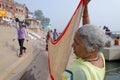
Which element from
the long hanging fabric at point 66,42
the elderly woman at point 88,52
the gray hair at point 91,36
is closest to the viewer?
the elderly woman at point 88,52

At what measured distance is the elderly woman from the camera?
2318mm

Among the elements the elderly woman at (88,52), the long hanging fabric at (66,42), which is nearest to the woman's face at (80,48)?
the elderly woman at (88,52)

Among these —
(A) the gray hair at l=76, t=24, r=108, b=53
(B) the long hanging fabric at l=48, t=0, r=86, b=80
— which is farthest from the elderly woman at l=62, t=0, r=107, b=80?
(B) the long hanging fabric at l=48, t=0, r=86, b=80

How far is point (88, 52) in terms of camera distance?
245cm

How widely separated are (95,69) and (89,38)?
0.91 feet

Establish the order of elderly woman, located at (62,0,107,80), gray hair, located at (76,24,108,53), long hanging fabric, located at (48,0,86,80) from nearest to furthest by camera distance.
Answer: elderly woman, located at (62,0,107,80) → gray hair, located at (76,24,108,53) → long hanging fabric, located at (48,0,86,80)

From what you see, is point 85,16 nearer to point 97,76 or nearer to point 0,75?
point 97,76

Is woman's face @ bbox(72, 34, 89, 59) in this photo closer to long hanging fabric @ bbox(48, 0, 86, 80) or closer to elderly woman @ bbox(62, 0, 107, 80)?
elderly woman @ bbox(62, 0, 107, 80)

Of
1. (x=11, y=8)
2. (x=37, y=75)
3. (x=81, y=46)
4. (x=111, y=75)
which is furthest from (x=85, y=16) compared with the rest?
(x=11, y=8)

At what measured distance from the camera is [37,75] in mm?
6043

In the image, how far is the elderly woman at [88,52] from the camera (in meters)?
2.32

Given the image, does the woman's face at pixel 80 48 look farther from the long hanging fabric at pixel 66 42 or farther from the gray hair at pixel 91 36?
the long hanging fabric at pixel 66 42

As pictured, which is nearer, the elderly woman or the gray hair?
the elderly woman

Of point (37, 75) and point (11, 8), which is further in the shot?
point (11, 8)
